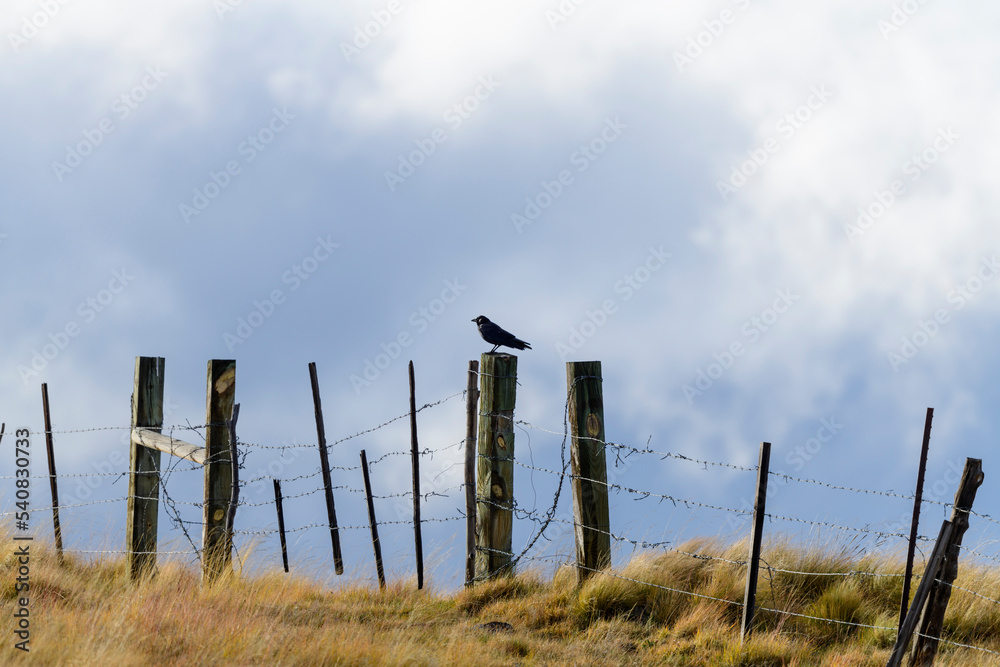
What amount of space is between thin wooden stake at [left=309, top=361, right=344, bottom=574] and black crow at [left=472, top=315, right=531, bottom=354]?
201 cm

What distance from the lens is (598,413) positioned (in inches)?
302

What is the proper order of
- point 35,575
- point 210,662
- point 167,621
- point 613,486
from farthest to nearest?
1. point 35,575
2. point 613,486
3. point 167,621
4. point 210,662

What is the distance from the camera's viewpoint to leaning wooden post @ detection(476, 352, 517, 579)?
8.01 meters

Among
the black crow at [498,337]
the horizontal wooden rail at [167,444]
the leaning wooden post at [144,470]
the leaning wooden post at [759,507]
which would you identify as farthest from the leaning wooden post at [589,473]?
the leaning wooden post at [144,470]

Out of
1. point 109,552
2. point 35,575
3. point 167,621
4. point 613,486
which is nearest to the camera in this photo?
point 167,621

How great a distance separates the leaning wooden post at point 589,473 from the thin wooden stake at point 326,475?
292cm

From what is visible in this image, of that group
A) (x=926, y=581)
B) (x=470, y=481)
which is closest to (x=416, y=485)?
(x=470, y=481)

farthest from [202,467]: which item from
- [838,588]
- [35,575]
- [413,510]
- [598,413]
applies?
[838,588]

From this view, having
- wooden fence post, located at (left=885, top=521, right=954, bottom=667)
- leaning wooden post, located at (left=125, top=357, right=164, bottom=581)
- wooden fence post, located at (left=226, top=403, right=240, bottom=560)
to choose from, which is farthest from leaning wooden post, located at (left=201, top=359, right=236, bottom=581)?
wooden fence post, located at (left=885, top=521, right=954, bottom=667)

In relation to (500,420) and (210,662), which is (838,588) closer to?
(500,420)

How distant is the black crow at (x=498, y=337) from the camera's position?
861cm

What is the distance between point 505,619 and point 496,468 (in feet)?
4.75

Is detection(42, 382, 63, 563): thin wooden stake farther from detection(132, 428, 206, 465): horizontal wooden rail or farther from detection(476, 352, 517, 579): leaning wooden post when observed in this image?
detection(476, 352, 517, 579): leaning wooden post

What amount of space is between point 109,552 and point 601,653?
Result: 6.22 meters
